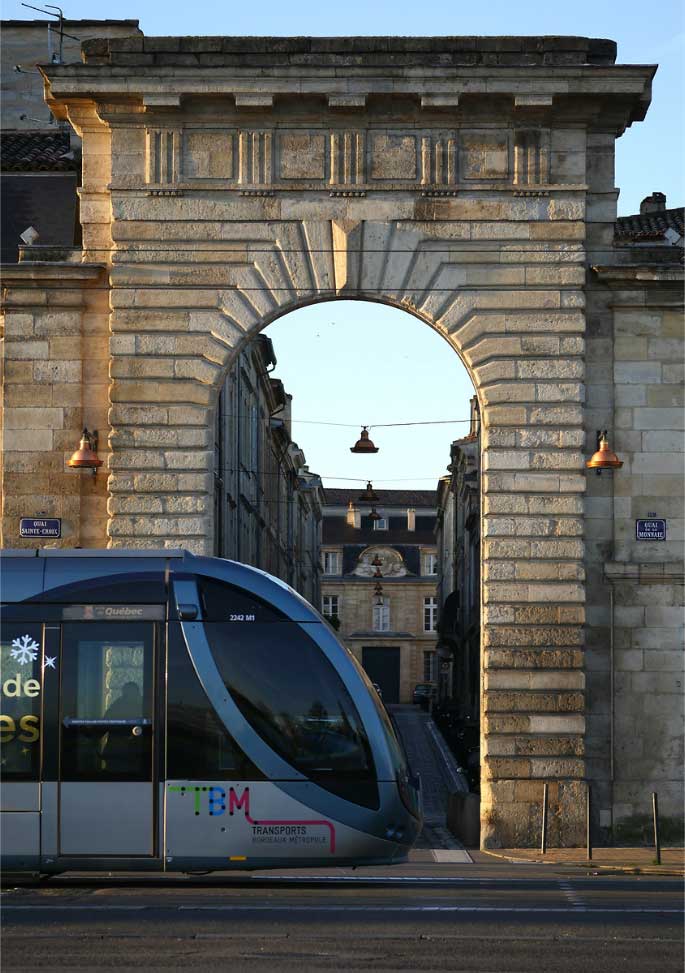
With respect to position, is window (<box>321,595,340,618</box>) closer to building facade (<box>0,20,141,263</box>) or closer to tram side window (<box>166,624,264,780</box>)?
building facade (<box>0,20,141,263</box>)

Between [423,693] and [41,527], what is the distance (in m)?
71.6

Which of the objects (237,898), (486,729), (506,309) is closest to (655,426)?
(506,309)

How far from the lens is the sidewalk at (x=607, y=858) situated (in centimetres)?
2230

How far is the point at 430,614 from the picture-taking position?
111 metres

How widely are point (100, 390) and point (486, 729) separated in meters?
7.20

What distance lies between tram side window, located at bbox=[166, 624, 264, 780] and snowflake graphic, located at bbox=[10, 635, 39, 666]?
1224 millimetres

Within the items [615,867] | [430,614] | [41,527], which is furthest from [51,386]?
[430,614]

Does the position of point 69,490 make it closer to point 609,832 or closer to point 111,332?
point 111,332

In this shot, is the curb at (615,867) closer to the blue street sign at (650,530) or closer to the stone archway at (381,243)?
the stone archway at (381,243)

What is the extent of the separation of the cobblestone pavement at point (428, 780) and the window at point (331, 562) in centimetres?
4112

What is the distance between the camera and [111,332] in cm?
2491

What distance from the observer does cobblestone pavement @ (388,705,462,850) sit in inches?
1039

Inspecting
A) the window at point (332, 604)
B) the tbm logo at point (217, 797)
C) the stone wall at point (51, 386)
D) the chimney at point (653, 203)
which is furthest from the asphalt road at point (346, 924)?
the window at point (332, 604)

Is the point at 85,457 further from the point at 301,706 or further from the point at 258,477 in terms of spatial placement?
the point at 258,477
